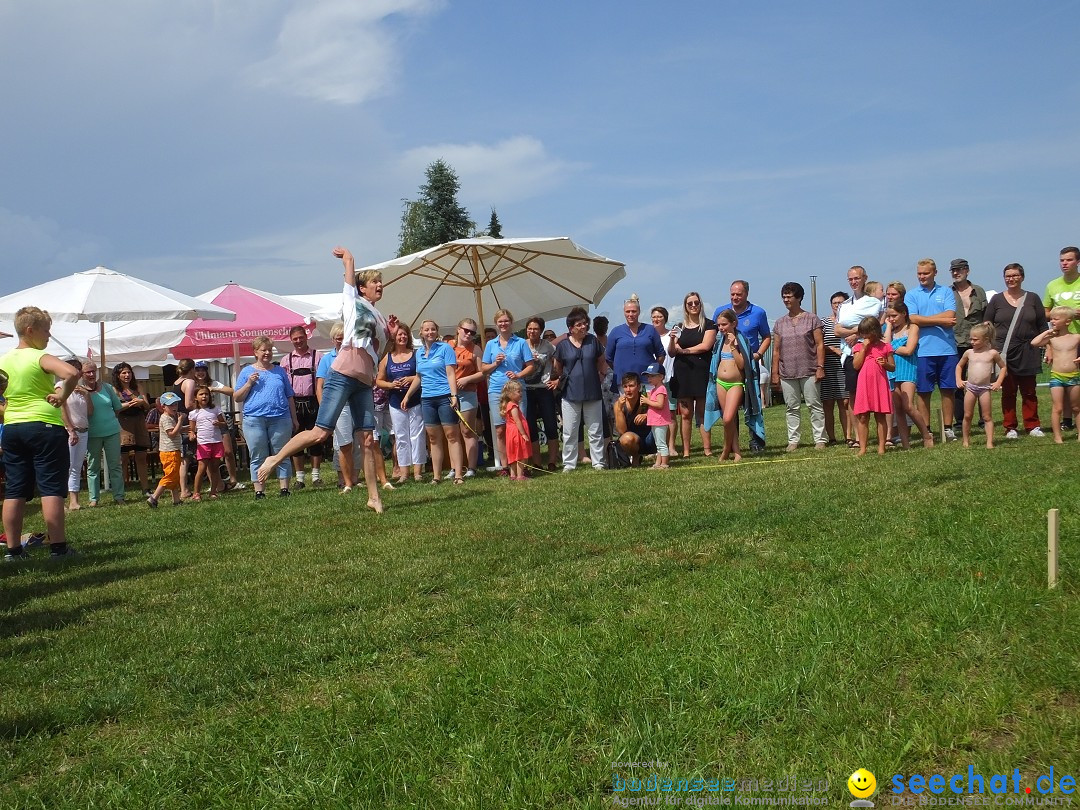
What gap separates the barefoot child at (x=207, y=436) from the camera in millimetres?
12766

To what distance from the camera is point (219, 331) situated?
17094 millimetres

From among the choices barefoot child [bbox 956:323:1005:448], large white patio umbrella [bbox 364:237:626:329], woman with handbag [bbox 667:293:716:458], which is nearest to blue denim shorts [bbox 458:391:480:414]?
large white patio umbrella [bbox 364:237:626:329]

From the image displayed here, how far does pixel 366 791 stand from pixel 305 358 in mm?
10763

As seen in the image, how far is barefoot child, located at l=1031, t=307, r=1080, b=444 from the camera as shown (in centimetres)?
1088

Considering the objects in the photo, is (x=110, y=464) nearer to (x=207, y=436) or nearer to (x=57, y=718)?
(x=207, y=436)

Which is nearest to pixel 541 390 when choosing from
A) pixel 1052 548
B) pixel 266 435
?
pixel 266 435

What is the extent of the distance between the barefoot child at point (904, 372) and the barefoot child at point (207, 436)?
8824mm

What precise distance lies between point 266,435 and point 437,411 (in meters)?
A: 2.21

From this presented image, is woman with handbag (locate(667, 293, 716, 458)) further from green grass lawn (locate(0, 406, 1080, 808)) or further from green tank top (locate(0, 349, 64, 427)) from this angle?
green tank top (locate(0, 349, 64, 427))

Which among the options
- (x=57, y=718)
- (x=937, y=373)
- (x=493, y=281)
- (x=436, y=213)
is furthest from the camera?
(x=436, y=213)

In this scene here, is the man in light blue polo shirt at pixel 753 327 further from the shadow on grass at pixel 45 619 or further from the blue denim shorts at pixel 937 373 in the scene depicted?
the shadow on grass at pixel 45 619

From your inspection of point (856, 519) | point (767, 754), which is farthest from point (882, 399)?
point (767, 754)

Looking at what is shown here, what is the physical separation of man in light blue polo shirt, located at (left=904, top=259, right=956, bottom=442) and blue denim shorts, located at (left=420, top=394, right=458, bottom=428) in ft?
19.4

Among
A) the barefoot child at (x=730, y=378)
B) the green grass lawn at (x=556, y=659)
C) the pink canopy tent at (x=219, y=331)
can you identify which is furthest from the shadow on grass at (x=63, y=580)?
the pink canopy tent at (x=219, y=331)
